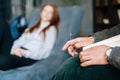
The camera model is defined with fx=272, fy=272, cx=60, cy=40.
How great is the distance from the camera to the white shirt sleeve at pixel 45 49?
222cm

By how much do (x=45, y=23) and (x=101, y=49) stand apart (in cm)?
145

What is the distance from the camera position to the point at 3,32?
2.31m

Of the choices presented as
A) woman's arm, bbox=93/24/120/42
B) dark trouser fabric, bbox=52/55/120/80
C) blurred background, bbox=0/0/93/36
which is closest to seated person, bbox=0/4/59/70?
woman's arm, bbox=93/24/120/42

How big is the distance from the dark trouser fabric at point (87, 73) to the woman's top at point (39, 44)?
126cm

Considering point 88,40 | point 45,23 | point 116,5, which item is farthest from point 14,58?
point 116,5

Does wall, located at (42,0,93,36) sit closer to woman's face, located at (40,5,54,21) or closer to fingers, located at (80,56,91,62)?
woman's face, located at (40,5,54,21)

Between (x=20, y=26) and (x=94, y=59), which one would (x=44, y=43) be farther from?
(x=94, y=59)

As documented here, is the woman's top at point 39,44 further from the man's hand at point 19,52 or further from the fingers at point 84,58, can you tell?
the fingers at point 84,58

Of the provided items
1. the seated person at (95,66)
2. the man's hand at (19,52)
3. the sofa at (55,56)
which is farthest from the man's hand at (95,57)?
the man's hand at (19,52)

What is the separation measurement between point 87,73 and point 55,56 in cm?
117

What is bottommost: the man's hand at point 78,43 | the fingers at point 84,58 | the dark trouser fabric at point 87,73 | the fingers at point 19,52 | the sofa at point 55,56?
the fingers at point 19,52

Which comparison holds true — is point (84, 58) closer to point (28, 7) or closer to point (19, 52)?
point (19, 52)

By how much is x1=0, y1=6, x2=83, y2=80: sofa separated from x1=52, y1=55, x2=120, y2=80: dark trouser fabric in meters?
0.85

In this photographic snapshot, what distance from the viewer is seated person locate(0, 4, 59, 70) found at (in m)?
2.18
